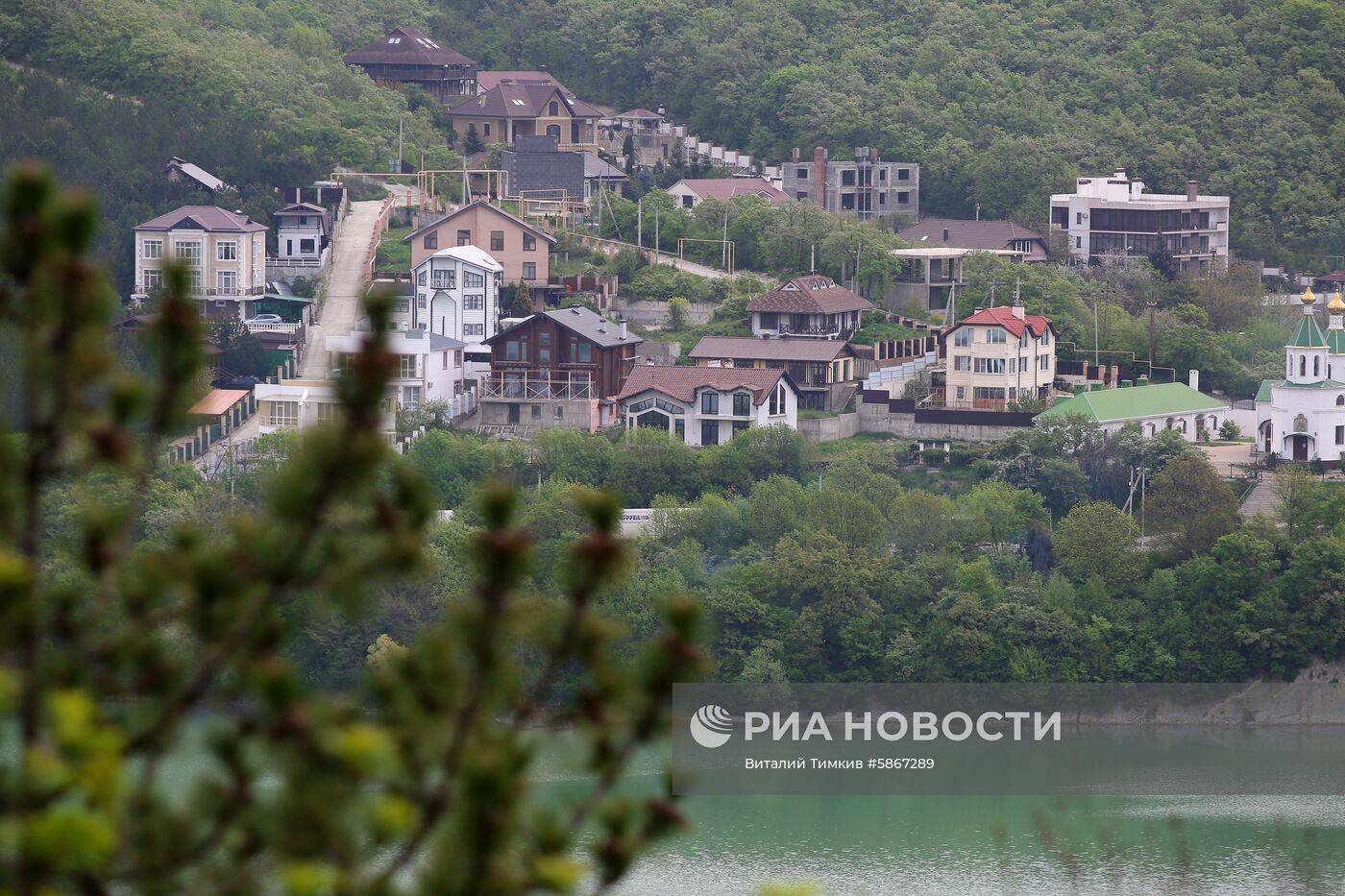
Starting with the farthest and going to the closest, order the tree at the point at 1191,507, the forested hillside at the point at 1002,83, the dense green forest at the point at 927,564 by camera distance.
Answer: the forested hillside at the point at 1002,83 → the tree at the point at 1191,507 → the dense green forest at the point at 927,564

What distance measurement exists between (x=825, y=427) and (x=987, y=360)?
4.42 ft

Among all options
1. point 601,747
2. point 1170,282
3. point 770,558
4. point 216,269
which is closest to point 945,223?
point 1170,282

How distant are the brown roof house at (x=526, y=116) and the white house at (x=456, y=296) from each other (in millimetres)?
5661

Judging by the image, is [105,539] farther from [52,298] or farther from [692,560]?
[692,560]

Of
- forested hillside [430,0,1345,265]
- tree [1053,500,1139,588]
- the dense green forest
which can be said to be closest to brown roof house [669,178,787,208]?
forested hillside [430,0,1345,265]

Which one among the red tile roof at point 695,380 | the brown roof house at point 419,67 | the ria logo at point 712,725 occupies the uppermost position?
the brown roof house at point 419,67

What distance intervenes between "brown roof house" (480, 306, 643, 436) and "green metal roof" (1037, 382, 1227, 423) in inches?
129

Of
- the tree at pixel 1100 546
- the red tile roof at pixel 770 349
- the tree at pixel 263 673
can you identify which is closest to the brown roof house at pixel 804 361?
the red tile roof at pixel 770 349

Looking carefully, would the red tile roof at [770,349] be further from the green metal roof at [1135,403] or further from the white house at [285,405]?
the white house at [285,405]

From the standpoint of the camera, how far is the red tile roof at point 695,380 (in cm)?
1823

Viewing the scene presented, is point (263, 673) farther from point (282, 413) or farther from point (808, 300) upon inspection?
point (808, 300)

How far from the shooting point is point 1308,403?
17.8 metres

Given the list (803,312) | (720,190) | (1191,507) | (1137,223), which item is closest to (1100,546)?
(1191,507)

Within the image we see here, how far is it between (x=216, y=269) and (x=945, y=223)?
23.8 ft
